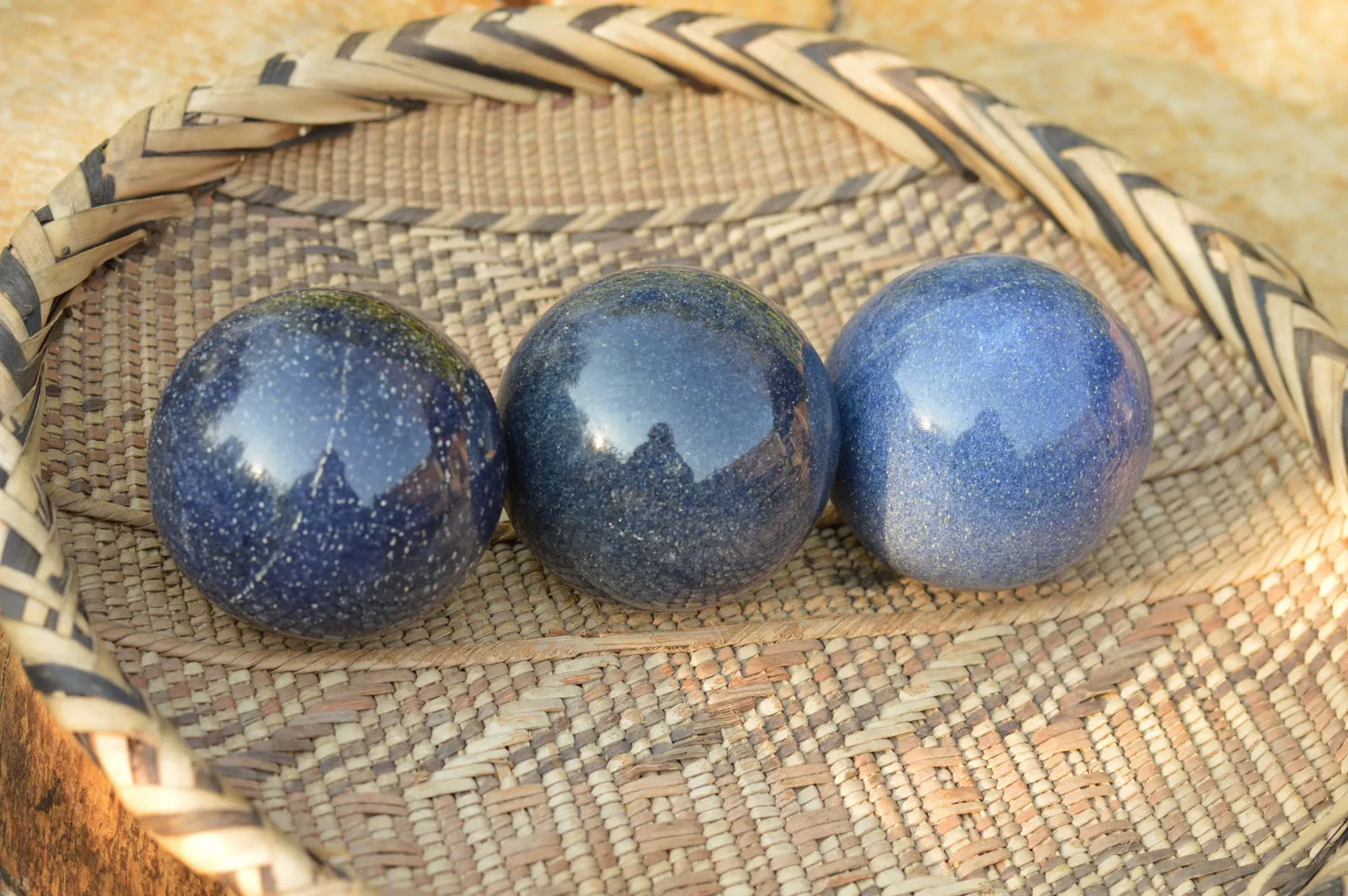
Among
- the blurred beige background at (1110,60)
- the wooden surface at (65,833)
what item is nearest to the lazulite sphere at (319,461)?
the wooden surface at (65,833)

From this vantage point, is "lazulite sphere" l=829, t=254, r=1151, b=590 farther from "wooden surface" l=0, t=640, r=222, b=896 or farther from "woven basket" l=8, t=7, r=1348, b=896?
"wooden surface" l=0, t=640, r=222, b=896

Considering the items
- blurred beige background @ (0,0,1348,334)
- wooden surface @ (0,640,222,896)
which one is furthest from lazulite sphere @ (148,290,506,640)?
blurred beige background @ (0,0,1348,334)

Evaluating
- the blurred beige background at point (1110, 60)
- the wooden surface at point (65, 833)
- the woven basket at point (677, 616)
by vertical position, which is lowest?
the wooden surface at point (65, 833)

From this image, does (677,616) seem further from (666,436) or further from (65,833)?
(65,833)

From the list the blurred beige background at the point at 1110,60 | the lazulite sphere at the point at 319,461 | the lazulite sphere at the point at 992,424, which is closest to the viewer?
the lazulite sphere at the point at 319,461

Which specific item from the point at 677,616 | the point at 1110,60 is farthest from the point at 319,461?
the point at 1110,60

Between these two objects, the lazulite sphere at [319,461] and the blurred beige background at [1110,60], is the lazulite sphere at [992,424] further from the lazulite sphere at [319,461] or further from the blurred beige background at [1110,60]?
the blurred beige background at [1110,60]
